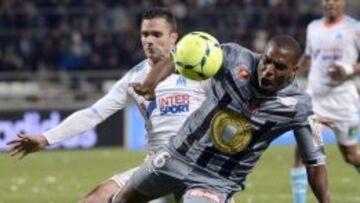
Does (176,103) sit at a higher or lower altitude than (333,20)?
higher

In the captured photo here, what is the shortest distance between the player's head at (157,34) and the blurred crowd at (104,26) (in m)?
19.0

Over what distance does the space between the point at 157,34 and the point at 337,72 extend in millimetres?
5136

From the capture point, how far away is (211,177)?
7785mm

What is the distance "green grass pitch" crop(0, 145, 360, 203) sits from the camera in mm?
14789

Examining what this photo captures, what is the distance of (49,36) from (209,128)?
2112cm

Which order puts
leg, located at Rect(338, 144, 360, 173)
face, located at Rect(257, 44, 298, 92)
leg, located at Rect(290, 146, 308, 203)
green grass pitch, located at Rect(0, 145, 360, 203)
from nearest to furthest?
face, located at Rect(257, 44, 298, 92)
leg, located at Rect(290, 146, 308, 203)
leg, located at Rect(338, 144, 360, 173)
green grass pitch, located at Rect(0, 145, 360, 203)

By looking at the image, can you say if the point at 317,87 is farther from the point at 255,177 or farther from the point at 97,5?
the point at 97,5

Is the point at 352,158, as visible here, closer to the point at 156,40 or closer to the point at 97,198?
the point at 156,40

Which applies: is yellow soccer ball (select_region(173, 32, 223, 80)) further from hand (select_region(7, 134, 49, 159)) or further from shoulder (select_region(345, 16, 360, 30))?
shoulder (select_region(345, 16, 360, 30))

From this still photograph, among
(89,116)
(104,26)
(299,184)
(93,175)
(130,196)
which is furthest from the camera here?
(104,26)

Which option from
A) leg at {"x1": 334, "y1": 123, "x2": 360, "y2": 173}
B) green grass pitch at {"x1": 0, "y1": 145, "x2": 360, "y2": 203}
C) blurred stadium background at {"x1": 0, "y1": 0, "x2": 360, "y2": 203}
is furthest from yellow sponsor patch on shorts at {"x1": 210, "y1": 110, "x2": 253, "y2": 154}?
blurred stadium background at {"x1": 0, "y1": 0, "x2": 360, "y2": 203}

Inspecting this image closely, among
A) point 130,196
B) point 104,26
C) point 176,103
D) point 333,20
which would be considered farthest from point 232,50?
point 104,26

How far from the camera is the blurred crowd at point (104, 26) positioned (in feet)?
92.3

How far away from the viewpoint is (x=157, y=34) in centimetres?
895
